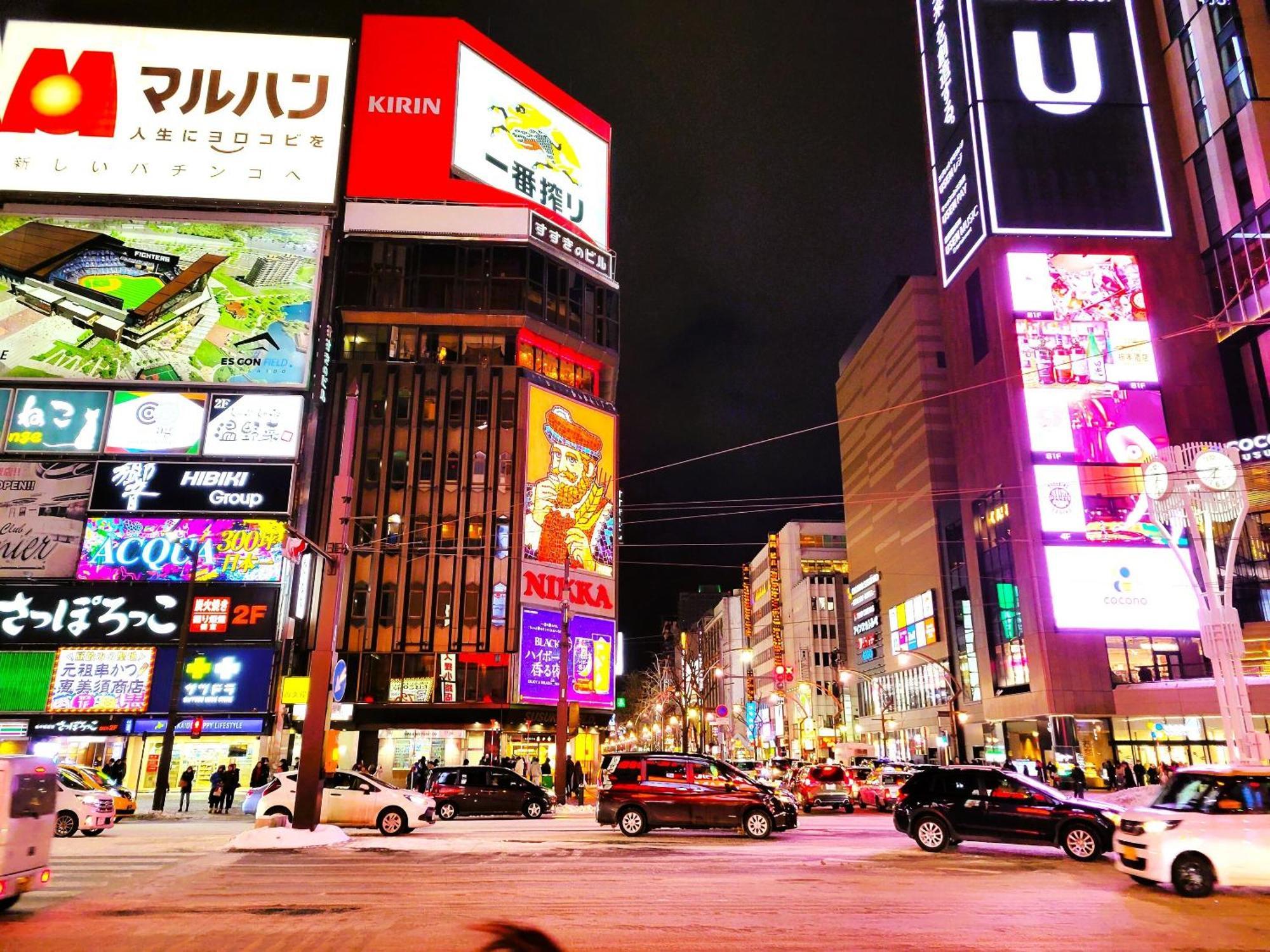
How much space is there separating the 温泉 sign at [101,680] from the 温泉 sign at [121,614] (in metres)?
0.55

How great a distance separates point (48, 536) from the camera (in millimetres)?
37688

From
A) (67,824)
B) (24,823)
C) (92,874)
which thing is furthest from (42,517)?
(24,823)

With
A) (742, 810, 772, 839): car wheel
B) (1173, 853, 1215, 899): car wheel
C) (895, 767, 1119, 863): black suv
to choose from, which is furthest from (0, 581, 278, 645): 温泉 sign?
(1173, 853, 1215, 899): car wheel

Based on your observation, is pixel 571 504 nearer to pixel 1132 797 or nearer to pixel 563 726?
pixel 563 726

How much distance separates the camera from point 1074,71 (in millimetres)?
59906

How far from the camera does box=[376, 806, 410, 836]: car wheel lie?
2025 centimetres

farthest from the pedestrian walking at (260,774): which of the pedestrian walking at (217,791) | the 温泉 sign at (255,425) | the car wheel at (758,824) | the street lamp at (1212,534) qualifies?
the street lamp at (1212,534)

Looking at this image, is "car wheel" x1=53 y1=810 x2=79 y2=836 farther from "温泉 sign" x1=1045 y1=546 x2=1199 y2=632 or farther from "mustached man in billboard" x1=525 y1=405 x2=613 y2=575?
"温泉 sign" x1=1045 y1=546 x2=1199 y2=632

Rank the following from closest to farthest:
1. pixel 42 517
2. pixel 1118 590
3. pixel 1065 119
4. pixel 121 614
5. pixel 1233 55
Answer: pixel 121 614, pixel 42 517, pixel 1118 590, pixel 1233 55, pixel 1065 119

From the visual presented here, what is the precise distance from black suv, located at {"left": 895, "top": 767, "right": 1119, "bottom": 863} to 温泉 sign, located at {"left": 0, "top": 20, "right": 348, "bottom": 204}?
37.0m

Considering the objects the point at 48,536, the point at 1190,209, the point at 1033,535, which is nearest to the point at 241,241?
the point at 48,536

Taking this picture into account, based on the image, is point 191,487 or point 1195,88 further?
point 1195,88

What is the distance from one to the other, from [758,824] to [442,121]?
45187 millimetres

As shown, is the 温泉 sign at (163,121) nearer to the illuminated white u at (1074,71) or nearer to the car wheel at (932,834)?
the car wheel at (932,834)
